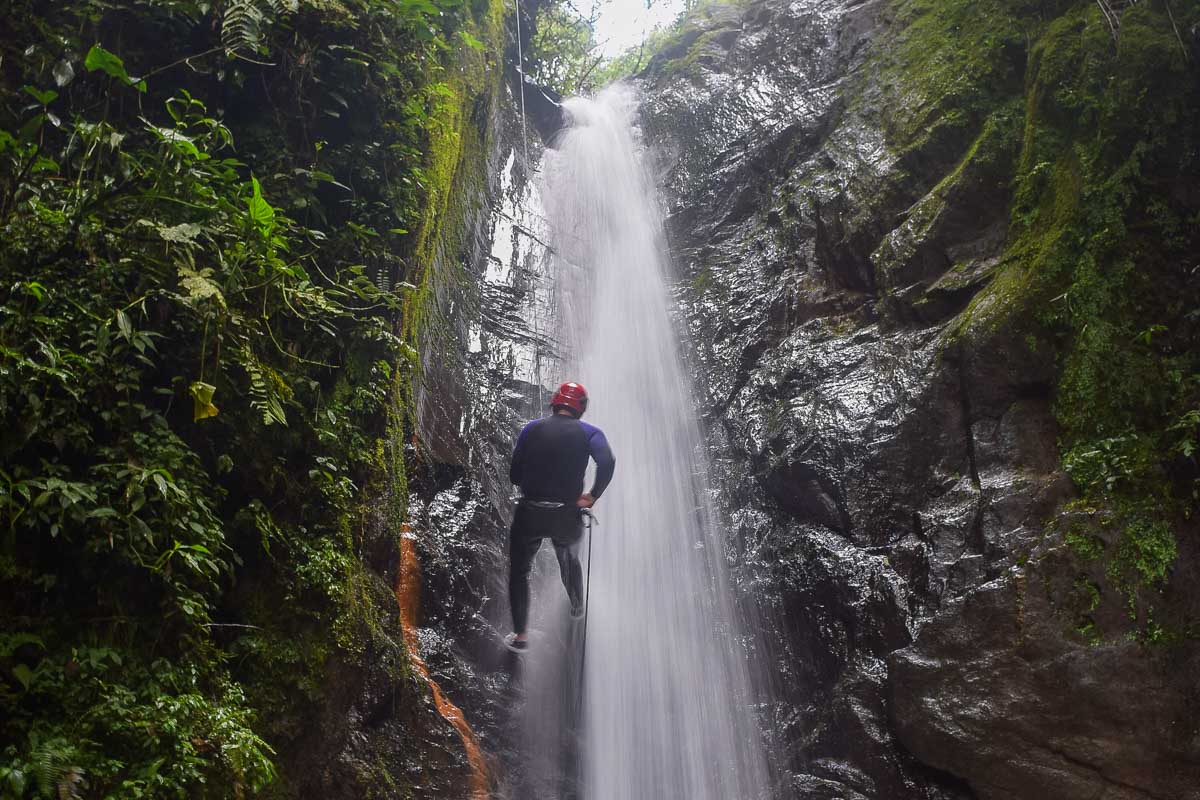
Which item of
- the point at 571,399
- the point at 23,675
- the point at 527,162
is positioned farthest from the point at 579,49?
the point at 23,675

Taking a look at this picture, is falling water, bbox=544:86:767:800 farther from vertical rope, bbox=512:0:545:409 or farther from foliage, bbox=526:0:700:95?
foliage, bbox=526:0:700:95

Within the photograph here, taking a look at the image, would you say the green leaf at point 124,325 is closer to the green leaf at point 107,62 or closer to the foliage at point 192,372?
the foliage at point 192,372

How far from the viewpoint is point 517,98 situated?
13781 mm

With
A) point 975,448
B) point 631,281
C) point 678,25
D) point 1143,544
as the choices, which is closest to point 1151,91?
point 975,448

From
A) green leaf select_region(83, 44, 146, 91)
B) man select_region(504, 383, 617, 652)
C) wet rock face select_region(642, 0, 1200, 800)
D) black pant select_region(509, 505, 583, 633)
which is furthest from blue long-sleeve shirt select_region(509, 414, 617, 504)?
green leaf select_region(83, 44, 146, 91)

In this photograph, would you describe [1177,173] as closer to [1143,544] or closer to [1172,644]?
[1143,544]

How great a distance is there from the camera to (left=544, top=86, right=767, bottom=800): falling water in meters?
6.05

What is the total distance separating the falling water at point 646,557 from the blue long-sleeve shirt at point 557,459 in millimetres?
1437

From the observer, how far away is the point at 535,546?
6.25 m

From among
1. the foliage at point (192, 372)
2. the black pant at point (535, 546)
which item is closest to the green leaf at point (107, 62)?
the foliage at point (192, 372)

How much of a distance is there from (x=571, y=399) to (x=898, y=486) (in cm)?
283

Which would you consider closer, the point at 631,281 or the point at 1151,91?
the point at 1151,91

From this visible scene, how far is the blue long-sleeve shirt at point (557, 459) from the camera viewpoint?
20.5ft

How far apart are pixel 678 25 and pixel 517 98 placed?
480 cm
